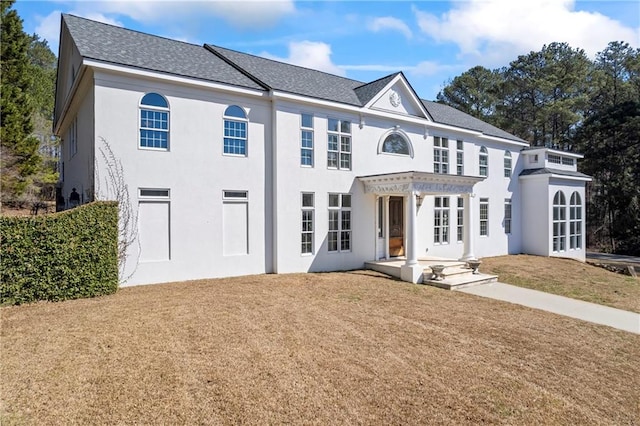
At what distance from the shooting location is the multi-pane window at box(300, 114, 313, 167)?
1305 centimetres

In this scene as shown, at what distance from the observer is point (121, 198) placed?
32.4 feet

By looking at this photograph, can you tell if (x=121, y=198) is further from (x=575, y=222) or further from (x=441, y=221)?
(x=575, y=222)

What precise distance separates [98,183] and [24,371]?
19.5ft

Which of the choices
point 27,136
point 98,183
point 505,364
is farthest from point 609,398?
point 27,136

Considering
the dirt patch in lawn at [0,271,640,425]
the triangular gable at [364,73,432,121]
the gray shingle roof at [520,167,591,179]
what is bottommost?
the dirt patch in lawn at [0,271,640,425]

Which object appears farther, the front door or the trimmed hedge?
the front door

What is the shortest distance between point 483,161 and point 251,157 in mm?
13504

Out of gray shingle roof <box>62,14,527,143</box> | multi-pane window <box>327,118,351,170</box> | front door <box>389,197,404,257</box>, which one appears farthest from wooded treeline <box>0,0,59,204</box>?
front door <box>389,197,404,257</box>

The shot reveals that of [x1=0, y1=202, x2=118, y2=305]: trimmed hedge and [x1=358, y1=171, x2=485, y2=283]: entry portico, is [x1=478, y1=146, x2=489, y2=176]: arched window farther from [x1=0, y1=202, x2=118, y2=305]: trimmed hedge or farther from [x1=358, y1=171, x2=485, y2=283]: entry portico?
[x1=0, y1=202, x2=118, y2=305]: trimmed hedge

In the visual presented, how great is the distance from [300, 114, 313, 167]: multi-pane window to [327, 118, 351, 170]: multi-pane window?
798 mm

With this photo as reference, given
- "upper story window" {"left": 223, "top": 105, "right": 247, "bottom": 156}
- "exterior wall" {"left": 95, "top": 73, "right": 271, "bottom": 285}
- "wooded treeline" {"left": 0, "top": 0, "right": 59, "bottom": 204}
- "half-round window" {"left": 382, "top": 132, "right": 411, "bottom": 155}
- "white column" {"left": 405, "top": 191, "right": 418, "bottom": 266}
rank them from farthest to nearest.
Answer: "wooded treeline" {"left": 0, "top": 0, "right": 59, "bottom": 204} → "half-round window" {"left": 382, "top": 132, "right": 411, "bottom": 155} → "white column" {"left": 405, "top": 191, "right": 418, "bottom": 266} → "upper story window" {"left": 223, "top": 105, "right": 247, "bottom": 156} → "exterior wall" {"left": 95, "top": 73, "right": 271, "bottom": 285}

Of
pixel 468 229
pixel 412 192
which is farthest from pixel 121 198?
pixel 468 229

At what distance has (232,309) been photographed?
802 centimetres

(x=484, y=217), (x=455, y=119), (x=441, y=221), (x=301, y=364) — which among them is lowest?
(x=301, y=364)
